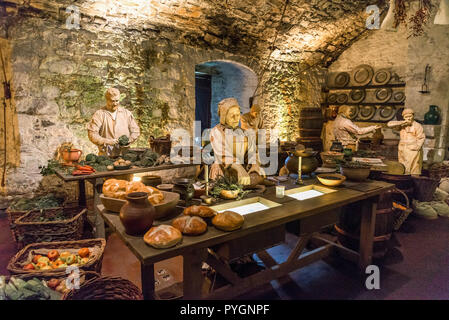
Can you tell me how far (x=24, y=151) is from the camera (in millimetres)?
4477

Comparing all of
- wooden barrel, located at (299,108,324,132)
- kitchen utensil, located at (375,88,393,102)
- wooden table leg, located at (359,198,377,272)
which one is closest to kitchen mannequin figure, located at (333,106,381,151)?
wooden barrel, located at (299,108,324,132)

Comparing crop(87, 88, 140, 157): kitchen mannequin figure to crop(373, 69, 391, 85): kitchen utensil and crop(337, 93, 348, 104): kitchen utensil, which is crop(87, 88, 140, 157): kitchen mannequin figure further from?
crop(373, 69, 391, 85): kitchen utensil

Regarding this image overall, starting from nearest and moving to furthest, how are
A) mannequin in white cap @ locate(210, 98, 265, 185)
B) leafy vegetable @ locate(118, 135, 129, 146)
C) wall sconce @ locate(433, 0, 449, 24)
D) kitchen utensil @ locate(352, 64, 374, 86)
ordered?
mannequin in white cap @ locate(210, 98, 265, 185)
leafy vegetable @ locate(118, 135, 129, 146)
wall sconce @ locate(433, 0, 449, 24)
kitchen utensil @ locate(352, 64, 374, 86)

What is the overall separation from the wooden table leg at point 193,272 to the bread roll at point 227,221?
7.1 inches

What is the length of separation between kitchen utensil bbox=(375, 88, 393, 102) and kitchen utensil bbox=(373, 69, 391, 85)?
0.65 feet

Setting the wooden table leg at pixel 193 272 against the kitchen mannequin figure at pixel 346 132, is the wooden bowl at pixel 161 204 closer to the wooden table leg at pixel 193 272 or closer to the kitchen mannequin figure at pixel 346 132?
the wooden table leg at pixel 193 272

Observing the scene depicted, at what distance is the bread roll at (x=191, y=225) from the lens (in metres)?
1.74

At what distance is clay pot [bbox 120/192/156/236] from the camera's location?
1.69 metres

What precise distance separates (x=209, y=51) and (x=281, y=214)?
16.6 ft

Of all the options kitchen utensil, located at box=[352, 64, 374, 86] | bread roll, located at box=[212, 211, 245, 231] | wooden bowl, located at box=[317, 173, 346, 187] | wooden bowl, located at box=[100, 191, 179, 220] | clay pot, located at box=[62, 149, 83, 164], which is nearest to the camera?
bread roll, located at box=[212, 211, 245, 231]

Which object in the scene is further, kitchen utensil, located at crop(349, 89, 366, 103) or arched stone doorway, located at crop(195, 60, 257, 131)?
kitchen utensil, located at crop(349, 89, 366, 103)

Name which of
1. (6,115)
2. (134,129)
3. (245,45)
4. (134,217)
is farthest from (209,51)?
(134,217)

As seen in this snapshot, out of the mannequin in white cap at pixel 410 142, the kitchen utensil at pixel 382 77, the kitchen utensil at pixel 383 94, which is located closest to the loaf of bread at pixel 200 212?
the mannequin in white cap at pixel 410 142

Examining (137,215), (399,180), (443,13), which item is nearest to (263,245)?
(137,215)
